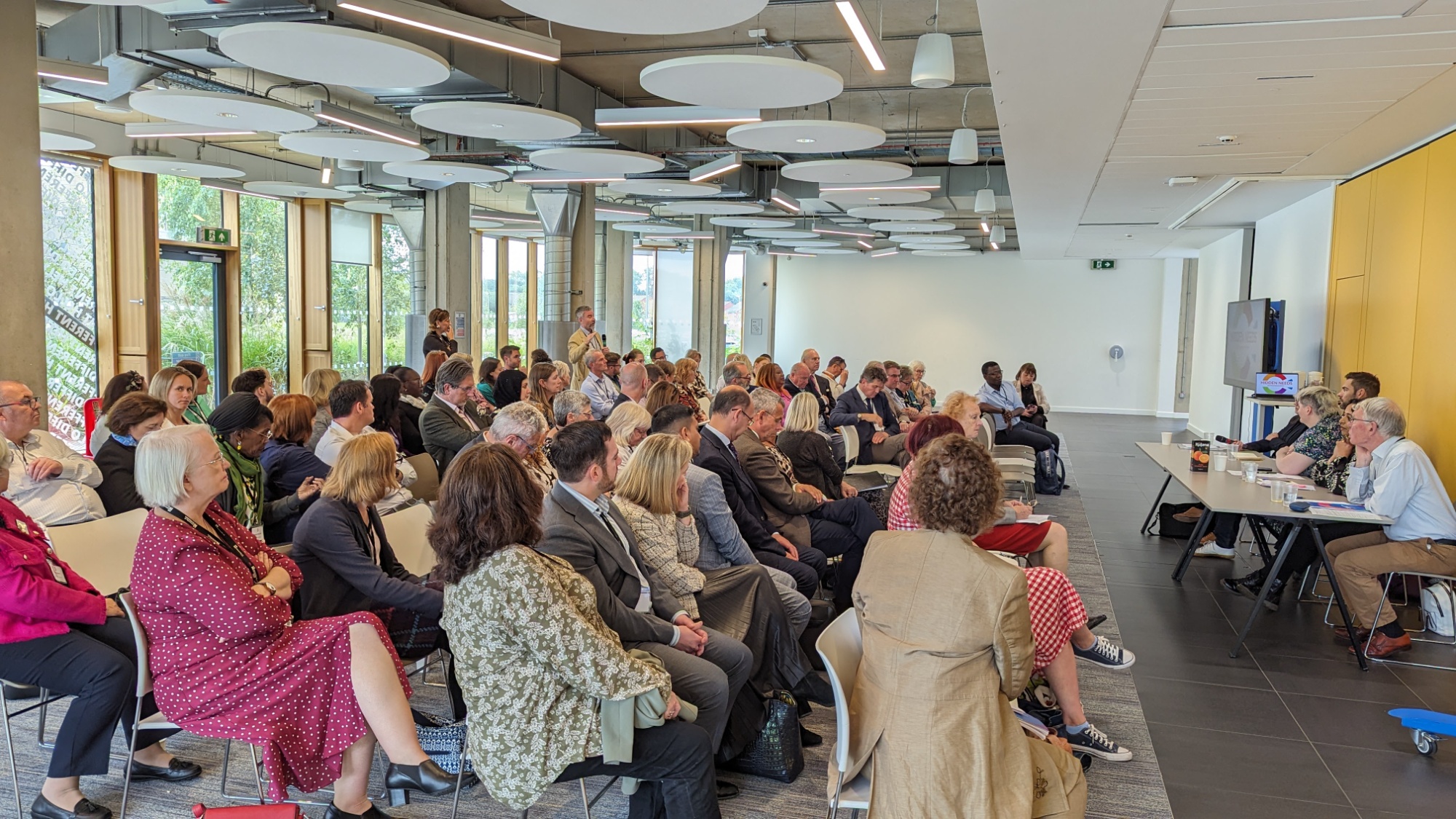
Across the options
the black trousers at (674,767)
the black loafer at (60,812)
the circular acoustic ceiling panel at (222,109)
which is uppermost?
the circular acoustic ceiling panel at (222,109)

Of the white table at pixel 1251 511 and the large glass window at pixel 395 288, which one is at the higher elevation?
the large glass window at pixel 395 288

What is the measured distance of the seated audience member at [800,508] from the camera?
5202 mm

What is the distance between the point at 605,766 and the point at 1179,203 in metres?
11.0

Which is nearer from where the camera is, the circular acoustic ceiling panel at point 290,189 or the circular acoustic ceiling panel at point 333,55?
the circular acoustic ceiling panel at point 333,55

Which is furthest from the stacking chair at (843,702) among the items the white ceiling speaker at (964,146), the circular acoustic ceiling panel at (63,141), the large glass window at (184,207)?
the large glass window at (184,207)

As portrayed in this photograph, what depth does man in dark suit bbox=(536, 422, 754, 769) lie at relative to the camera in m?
3.20

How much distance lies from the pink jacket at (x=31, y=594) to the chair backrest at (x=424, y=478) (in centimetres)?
257

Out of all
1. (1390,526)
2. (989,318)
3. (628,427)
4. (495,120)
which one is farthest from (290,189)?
(989,318)

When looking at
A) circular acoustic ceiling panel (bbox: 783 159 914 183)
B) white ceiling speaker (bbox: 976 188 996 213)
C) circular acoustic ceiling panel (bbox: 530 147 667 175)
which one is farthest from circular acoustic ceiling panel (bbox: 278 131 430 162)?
white ceiling speaker (bbox: 976 188 996 213)

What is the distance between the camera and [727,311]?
2645 centimetres

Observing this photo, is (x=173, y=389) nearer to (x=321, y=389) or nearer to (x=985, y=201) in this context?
(x=321, y=389)

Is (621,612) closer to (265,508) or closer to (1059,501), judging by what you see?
(265,508)

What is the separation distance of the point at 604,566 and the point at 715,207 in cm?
1154

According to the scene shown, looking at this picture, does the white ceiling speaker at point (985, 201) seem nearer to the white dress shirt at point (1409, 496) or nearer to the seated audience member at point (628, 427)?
the white dress shirt at point (1409, 496)
